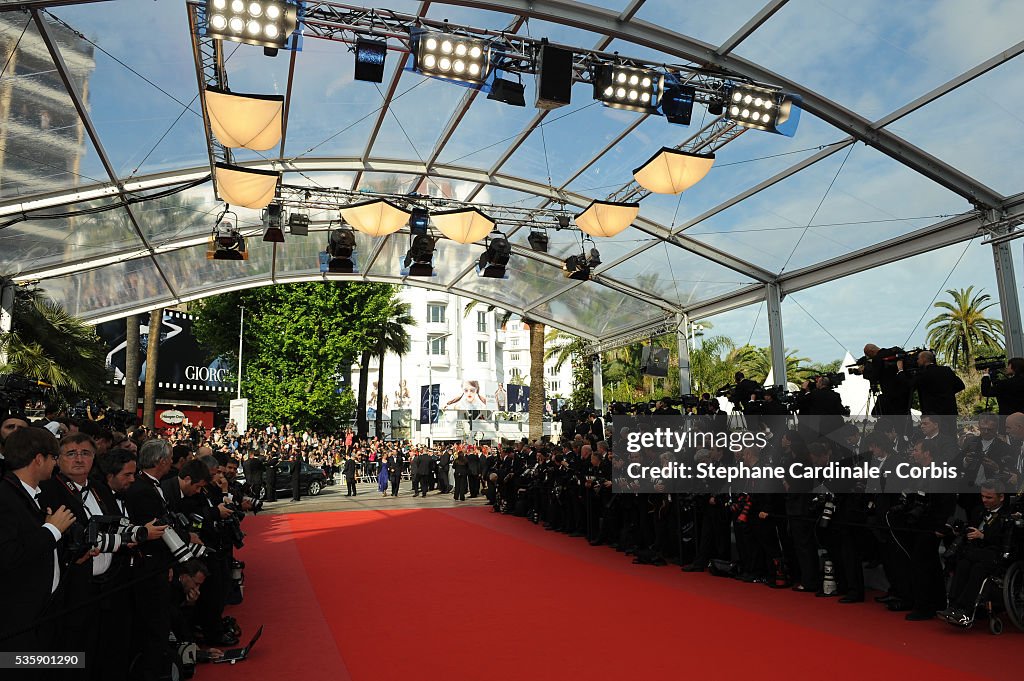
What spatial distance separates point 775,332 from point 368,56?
1185 centimetres

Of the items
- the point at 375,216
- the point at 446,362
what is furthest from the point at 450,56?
the point at 446,362

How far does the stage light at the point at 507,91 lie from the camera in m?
9.78

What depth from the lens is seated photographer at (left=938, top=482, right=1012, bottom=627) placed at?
5.88 metres

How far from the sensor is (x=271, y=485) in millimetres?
20641

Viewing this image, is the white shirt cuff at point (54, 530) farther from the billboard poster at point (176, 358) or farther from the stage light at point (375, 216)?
the billboard poster at point (176, 358)

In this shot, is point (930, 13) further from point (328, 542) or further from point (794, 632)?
point (328, 542)

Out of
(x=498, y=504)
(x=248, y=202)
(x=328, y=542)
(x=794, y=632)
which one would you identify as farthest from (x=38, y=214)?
(x=794, y=632)

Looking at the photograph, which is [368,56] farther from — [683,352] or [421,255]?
[683,352]

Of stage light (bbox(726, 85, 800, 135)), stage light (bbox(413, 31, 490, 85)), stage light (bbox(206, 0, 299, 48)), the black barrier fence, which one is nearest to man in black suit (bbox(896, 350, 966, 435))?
the black barrier fence

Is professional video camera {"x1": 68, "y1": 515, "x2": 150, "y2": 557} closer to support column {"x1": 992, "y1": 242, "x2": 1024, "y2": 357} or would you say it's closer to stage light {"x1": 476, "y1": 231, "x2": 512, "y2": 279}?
support column {"x1": 992, "y1": 242, "x2": 1024, "y2": 357}

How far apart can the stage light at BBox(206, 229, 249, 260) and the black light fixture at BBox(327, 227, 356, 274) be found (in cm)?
205

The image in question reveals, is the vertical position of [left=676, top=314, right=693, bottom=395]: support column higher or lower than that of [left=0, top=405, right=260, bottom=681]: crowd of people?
higher

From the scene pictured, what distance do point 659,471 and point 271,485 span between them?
45.8 feet

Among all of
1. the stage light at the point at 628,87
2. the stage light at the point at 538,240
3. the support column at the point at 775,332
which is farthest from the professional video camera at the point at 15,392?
the support column at the point at 775,332
